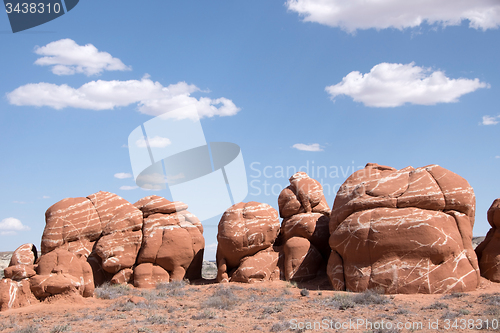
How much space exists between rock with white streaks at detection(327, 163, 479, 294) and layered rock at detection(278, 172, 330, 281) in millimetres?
1952

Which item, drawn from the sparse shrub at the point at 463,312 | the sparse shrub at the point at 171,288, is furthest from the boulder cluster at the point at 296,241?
the sparse shrub at the point at 463,312

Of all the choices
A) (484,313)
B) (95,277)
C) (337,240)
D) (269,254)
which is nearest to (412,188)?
(337,240)

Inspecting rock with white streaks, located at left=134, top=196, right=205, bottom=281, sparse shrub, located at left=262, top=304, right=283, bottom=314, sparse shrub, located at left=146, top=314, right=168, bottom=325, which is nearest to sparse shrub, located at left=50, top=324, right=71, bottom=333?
sparse shrub, located at left=146, top=314, right=168, bottom=325

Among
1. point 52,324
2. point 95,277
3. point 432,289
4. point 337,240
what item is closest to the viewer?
point 52,324

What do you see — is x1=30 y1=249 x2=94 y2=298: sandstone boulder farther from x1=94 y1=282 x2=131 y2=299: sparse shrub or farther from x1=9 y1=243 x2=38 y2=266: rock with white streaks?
x1=9 y1=243 x2=38 y2=266: rock with white streaks

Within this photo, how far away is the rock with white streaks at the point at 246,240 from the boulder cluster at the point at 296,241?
5 centimetres

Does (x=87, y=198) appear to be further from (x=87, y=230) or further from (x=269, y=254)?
(x=269, y=254)

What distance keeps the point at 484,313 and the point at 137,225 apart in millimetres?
14896

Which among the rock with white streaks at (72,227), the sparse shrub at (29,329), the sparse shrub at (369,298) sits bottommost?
the sparse shrub at (369,298)

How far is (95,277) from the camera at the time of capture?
65.2 ft

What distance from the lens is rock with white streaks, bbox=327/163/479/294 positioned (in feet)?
49.3

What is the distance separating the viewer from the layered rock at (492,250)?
16.4 m
